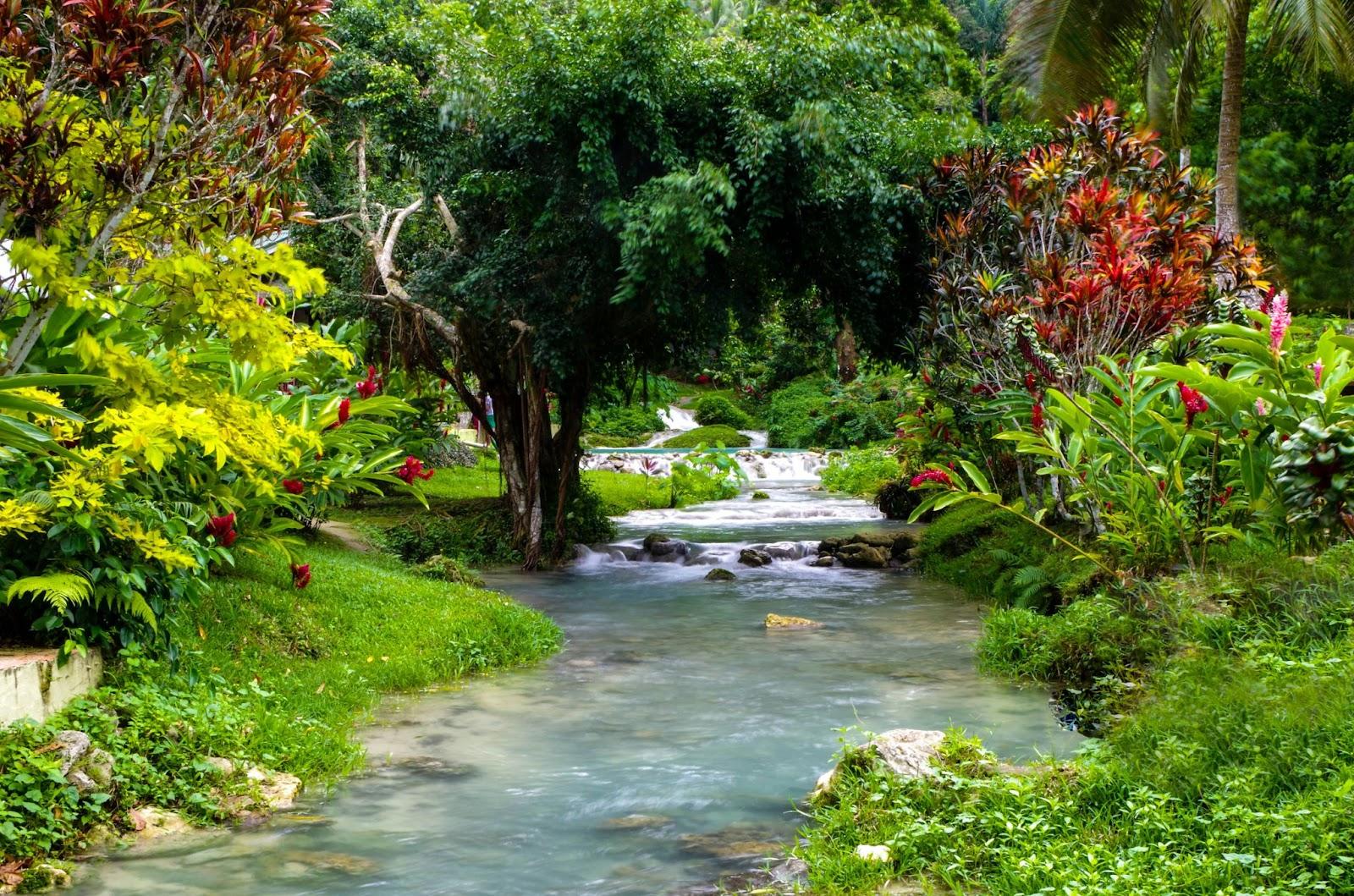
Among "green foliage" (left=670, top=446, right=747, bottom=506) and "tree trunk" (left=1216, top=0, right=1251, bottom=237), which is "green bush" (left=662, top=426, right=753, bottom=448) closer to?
"green foliage" (left=670, top=446, right=747, bottom=506)

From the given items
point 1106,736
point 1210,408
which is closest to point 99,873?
point 1106,736

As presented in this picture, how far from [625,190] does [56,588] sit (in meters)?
7.87

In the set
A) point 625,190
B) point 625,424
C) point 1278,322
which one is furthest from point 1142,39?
point 625,424

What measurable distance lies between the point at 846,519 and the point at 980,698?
10871 mm

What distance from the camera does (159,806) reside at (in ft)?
16.4

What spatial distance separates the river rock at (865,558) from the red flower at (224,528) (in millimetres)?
8372

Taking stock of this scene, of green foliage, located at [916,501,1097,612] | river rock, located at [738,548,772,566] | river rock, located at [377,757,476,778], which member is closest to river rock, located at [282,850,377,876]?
river rock, located at [377,757,476,778]

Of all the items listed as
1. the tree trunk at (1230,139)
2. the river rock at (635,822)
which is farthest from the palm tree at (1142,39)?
the river rock at (635,822)

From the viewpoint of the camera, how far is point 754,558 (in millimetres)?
13938

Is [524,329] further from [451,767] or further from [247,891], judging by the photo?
[247,891]

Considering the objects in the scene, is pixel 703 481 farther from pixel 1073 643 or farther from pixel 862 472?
pixel 1073 643

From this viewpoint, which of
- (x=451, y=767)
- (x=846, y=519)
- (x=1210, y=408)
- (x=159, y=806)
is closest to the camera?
(x=159, y=806)

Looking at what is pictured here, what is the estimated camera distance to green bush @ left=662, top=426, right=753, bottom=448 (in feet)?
101

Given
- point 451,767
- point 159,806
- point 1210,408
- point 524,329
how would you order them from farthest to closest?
point 524,329
point 1210,408
point 451,767
point 159,806
